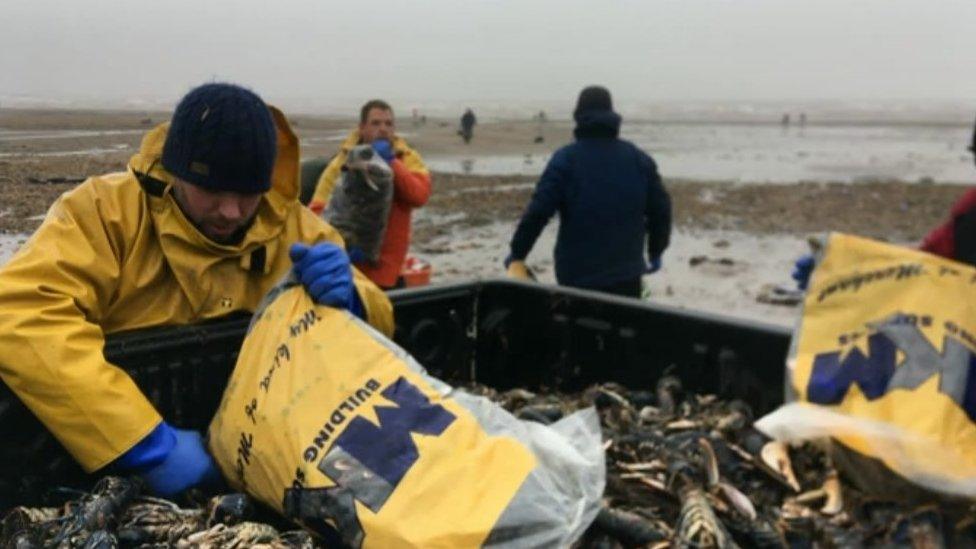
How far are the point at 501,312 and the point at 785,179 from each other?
1941 cm

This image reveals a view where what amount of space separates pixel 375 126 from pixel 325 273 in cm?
306

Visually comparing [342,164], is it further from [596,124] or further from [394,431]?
[394,431]

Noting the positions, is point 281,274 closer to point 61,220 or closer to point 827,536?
point 61,220

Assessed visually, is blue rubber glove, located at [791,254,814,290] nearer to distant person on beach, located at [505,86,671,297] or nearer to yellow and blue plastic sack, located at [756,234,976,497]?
yellow and blue plastic sack, located at [756,234,976,497]

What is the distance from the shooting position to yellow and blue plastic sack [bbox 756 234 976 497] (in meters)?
2.30

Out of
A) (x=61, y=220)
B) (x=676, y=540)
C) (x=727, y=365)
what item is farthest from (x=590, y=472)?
(x=61, y=220)

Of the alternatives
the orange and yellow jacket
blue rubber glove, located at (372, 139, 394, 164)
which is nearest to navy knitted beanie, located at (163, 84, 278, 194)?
the orange and yellow jacket

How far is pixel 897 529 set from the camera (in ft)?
7.55

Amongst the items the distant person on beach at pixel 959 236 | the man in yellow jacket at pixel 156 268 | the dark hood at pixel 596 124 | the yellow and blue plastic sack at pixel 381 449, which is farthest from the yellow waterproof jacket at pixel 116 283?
→ the dark hood at pixel 596 124

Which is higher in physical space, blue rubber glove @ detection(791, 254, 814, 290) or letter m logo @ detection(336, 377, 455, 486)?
blue rubber glove @ detection(791, 254, 814, 290)

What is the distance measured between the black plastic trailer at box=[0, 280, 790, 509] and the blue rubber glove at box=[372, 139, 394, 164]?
2025 millimetres

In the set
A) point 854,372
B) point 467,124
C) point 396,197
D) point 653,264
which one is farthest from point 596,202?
point 467,124

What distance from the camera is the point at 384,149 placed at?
5629mm

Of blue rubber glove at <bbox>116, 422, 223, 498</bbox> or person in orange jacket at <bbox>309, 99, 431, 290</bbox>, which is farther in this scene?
person in orange jacket at <bbox>309, 99, 431, 290</bbox>
